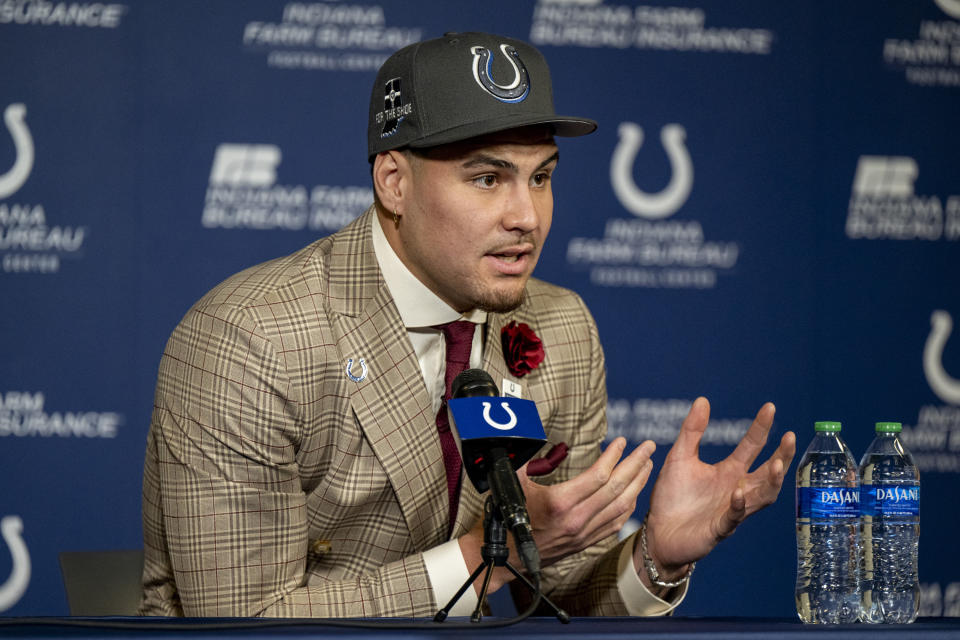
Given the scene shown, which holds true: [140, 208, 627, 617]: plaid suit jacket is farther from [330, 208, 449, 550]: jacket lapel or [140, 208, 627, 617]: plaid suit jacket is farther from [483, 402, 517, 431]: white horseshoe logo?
[483, 402, 517, 431]: white horseshoe logo

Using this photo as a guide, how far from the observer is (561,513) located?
169cm

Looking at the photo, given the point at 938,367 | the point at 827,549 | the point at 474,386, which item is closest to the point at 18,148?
the point at 474,386

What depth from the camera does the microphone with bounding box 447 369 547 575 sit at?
1.31 m

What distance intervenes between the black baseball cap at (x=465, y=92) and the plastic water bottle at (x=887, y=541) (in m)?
0.80

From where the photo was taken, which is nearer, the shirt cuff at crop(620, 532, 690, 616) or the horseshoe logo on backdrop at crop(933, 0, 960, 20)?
the shirt cuff at crop(620, 532, 690, 616)

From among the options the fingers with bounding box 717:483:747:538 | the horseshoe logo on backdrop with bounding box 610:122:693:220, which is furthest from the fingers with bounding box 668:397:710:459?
the horseshoe logo on backdrop with bounding box 610:122:693:220

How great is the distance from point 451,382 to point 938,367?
2420mm

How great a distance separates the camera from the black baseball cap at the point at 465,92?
189cm

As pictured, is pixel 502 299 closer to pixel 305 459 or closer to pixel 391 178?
pixel 391 178

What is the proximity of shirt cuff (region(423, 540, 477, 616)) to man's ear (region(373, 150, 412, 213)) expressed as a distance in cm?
68

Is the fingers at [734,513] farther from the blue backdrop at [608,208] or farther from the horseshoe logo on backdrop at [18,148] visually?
the horseshoe logo on backdrop at [18,148]

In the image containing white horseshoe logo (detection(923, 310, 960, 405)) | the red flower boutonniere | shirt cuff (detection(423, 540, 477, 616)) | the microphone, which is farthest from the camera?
white horseshoe logo (detection(923, 310, 960, 405))

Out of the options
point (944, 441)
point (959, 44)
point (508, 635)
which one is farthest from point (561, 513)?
point (959, 44)

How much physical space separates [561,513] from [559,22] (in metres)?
2.34
